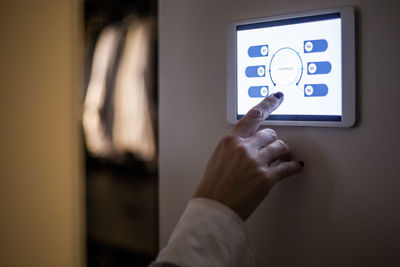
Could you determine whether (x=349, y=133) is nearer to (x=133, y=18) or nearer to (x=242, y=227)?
(x=242, y=227)

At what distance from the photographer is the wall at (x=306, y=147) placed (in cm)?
54

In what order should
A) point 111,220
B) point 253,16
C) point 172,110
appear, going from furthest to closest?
point 111,220 → point 172,110 → point 253,16

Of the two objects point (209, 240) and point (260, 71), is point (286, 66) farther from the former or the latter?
point (209, 240)

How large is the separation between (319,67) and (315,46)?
0.03 meters

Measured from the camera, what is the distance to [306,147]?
61cm

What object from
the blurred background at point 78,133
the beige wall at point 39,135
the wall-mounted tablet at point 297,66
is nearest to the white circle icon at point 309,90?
the wall-mounted tablet at point 297,66

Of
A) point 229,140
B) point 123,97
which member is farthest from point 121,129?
point 229,140

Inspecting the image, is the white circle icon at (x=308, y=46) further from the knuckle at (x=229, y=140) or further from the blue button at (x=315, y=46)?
the knuckle at (x=229, y=140)

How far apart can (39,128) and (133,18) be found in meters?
0.47

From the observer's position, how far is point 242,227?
1.72 ft

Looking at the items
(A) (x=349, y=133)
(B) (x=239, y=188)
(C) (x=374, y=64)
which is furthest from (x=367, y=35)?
(B) (x=239, y=188)

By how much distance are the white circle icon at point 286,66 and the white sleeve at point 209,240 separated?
0.77 feet

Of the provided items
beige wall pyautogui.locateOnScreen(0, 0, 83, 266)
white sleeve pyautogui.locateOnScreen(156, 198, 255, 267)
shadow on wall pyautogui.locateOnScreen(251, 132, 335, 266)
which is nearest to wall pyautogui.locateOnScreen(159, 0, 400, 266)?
shadow on wall pyautogui.locateOnScreen(251, 132, 335, 266)

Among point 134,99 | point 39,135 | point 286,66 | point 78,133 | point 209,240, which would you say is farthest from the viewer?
point 39,135
